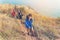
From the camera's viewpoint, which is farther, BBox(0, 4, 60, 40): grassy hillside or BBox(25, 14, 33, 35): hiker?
BBox(25, 14, 33, 35): hiker

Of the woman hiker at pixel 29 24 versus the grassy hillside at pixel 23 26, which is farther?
the woman hiker at pixel 29 24

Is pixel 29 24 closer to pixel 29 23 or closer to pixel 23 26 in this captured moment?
pixel 29 23

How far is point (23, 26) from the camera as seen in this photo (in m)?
4.01

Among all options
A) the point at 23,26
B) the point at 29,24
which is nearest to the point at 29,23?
the point at 29,24

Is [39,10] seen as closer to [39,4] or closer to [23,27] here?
[39,4]

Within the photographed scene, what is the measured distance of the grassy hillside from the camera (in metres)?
3.83

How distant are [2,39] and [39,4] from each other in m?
1.06

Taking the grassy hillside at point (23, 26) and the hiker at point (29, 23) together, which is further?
A: the hiker at point (29, 23)

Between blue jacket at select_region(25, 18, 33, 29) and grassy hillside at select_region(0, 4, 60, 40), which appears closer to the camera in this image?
grassy hillside at select_region(0, 4, 60, 40)

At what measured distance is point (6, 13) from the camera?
396cm

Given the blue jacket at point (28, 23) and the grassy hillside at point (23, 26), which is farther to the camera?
the blue jacket at point (28, 23)

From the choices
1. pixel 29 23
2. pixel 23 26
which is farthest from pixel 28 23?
pixel 23 26

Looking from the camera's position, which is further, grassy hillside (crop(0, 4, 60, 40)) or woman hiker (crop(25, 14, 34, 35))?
woman hiker (crop(25, 14, 34, 35))

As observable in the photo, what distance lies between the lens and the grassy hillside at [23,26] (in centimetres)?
383
